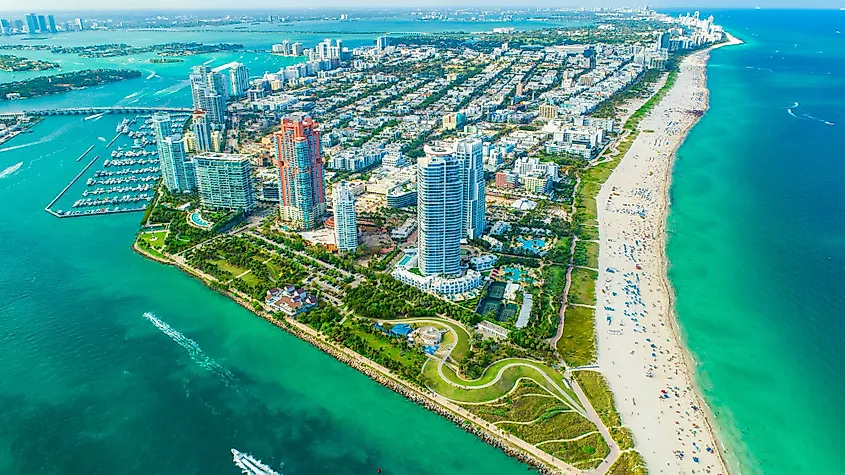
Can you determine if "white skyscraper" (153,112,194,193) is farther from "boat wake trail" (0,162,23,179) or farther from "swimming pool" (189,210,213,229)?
"boat wake trail" (0,162,23,179)

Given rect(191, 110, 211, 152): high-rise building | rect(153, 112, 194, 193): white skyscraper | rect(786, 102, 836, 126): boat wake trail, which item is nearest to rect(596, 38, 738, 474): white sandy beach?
rect(786, 102, 836, 126): boat wake trail

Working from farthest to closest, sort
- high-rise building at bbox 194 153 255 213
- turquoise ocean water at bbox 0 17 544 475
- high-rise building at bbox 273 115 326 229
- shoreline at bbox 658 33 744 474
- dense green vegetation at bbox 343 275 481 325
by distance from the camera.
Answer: high-rise building at bbox 194 153 255 213 → high-rise building at bbox 273 115 326 229 → dense green vegetation at bbox 343 275 481 325 → shoreline at bbox 658 33 744 474 → turquoise ocean water at bbox 0 17 544 475

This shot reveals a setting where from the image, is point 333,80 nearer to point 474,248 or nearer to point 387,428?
point 474,248

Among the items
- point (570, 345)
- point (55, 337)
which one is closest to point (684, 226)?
point (570, 345)

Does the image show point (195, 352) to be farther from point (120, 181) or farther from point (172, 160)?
point (120, 181)

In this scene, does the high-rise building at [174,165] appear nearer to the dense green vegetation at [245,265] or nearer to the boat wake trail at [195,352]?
the dense green vegetation at [245,265]

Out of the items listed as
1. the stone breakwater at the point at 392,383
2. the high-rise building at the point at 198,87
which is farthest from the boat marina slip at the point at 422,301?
the high-rise building at the point at 198,87
